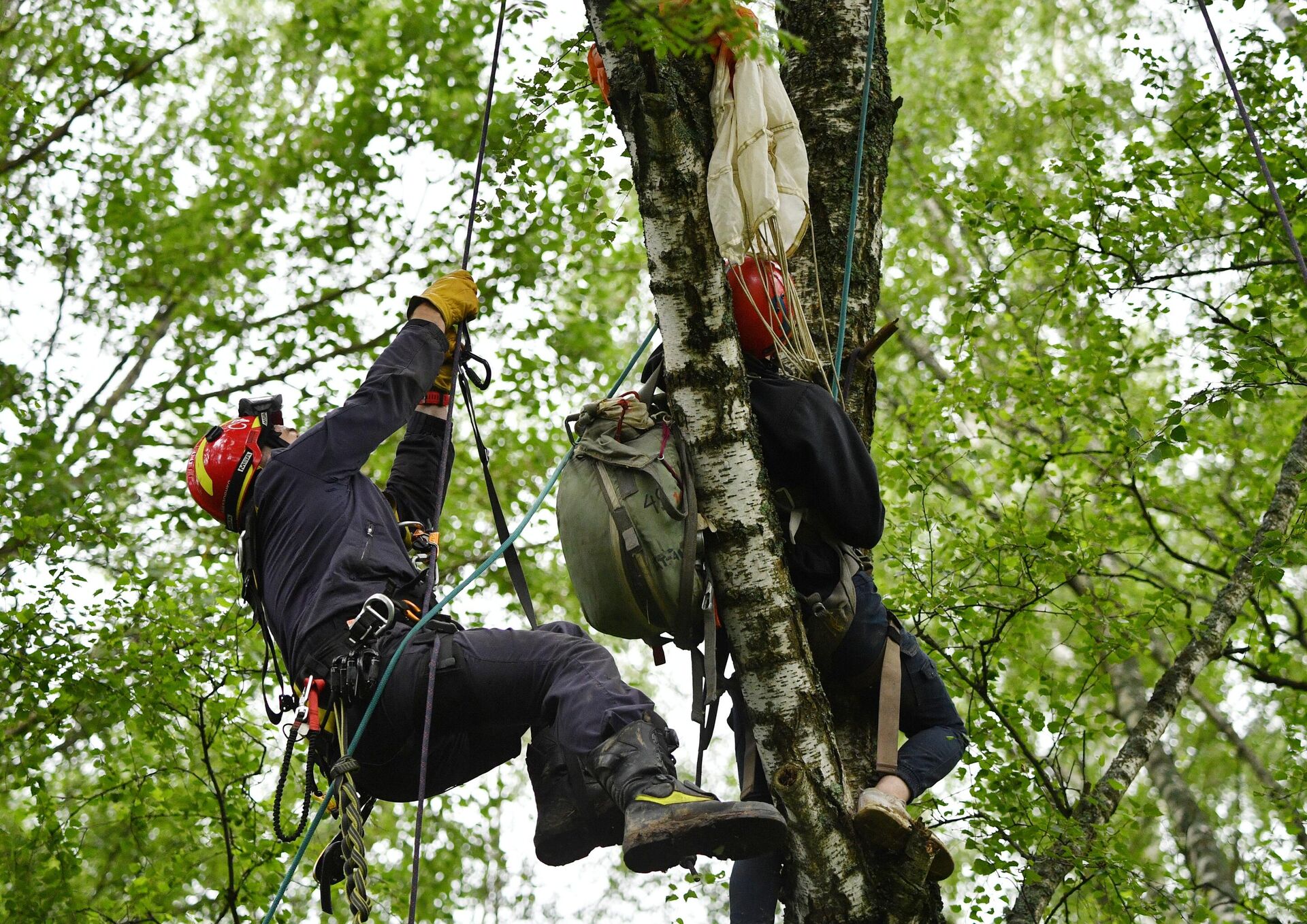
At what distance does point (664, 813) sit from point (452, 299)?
5.91 feet

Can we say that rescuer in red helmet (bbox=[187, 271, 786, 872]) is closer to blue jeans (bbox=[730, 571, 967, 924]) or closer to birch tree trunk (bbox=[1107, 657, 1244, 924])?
blue jeans (bbox=[730, 571, 967, 924])

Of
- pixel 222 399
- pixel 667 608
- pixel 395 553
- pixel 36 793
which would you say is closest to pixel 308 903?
pixel 222 399

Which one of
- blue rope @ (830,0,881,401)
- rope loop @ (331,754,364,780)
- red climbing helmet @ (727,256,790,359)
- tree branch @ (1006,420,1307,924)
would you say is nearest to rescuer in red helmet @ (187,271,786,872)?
rope loop @ (331,754,364,780)

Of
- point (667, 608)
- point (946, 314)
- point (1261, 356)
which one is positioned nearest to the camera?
point (667, 608)

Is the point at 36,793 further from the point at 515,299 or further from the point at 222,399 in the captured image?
the point at 515,299

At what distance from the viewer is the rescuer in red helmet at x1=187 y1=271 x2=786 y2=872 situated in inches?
122

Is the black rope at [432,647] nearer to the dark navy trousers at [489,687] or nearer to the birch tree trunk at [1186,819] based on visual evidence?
the dark navy trousers at [489,687]

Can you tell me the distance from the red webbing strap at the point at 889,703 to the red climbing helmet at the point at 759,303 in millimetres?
874

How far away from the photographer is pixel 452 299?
3.83 m

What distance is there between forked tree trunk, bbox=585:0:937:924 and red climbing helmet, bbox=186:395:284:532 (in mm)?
1463

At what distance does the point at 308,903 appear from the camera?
36.1 ft

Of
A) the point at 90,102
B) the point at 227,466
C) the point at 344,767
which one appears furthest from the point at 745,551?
the point at 90,102

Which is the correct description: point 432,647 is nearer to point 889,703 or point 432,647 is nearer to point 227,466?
point 227,466

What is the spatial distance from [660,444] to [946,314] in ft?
26.6
